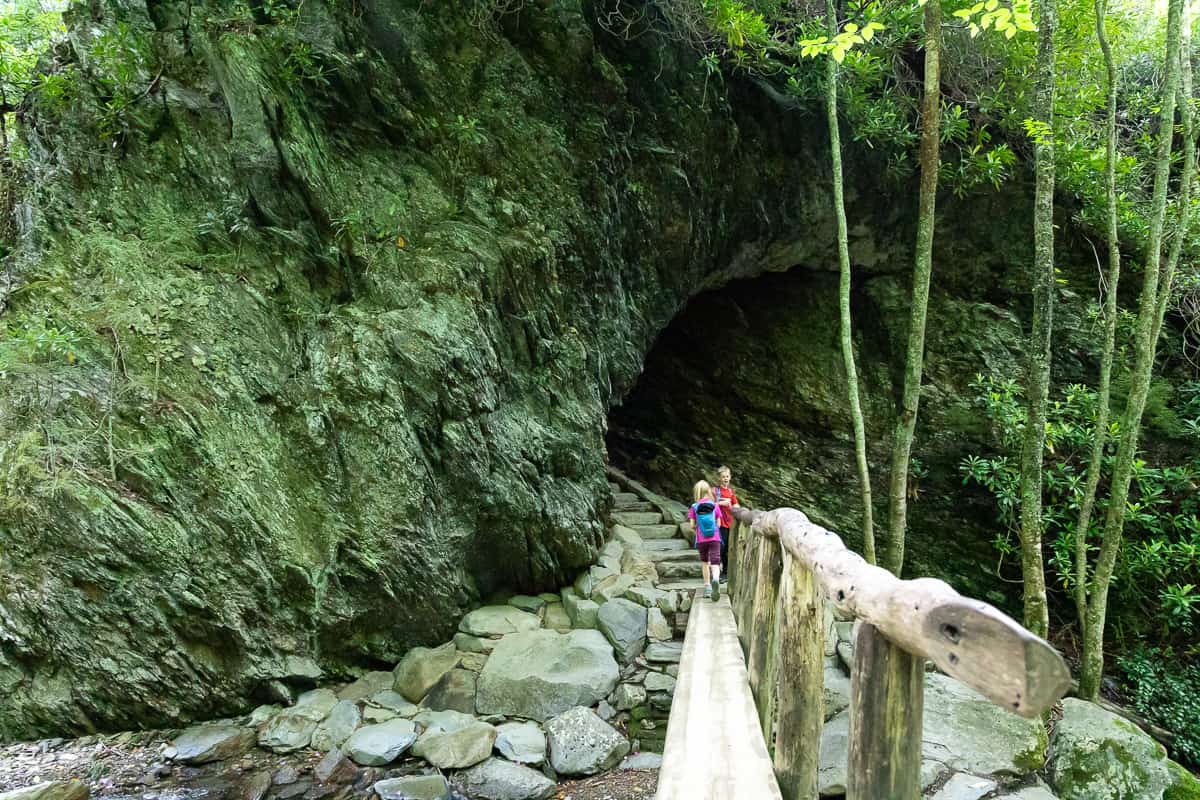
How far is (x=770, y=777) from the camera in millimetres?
2094

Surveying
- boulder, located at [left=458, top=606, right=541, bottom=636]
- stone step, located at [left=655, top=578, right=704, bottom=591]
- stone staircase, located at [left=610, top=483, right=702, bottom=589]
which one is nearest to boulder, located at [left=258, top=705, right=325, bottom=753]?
boulder, located at [left=458, top=606, right=541, bottom=636]

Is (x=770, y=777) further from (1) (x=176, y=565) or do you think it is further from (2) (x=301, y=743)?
(1) (x=176, y=565)

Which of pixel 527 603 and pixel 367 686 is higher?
pixel 527 603

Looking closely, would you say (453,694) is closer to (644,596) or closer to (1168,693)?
(644,596)

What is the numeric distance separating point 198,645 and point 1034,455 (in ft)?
25.3

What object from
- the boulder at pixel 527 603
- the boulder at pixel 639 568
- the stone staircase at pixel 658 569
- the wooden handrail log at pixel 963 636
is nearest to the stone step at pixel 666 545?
the stone staircase at pixel 658 569

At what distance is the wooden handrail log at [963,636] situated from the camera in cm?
101

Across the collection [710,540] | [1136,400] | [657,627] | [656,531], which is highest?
[1136,400]

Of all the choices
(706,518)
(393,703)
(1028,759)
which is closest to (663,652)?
(706,518)

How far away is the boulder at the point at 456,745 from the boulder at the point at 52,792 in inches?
82.4

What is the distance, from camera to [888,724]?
1458mm

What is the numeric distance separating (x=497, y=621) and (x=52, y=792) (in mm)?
3325

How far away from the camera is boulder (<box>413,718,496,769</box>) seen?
4.32 m

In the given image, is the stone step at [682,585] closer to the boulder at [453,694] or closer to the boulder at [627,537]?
the boulder at [627,537]
